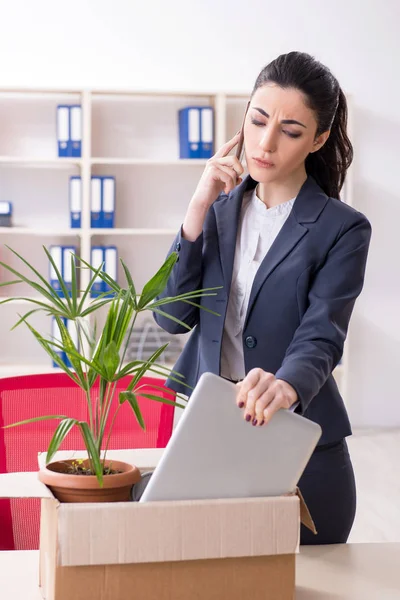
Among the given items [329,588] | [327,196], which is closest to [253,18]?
[327,196]

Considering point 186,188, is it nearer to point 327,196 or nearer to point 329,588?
point 327,196

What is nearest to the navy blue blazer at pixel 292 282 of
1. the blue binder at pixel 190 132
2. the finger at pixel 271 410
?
the finger at pixel 271 410

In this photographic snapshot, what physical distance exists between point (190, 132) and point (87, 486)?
173 inches

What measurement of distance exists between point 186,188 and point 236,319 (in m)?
4.10

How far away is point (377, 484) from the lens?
437 centimetres

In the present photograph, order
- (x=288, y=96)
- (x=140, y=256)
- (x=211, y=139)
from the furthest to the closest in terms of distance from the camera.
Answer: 1. (x=140, y=256)
2. (x=211, y=139)
3. (x=288, y=96)

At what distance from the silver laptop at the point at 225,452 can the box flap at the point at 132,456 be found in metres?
0.20

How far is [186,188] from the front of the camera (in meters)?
5.61

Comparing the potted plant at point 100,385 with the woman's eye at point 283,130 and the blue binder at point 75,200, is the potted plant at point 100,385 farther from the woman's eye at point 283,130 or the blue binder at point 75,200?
the blue binder at point 75,200

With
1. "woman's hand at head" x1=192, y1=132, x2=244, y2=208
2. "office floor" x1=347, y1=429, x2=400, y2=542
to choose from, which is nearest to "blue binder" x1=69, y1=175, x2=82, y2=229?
"office floor" x1=347, y1=429, x2=400, y2=542

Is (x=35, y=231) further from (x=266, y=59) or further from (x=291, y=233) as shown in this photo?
(x=291, y=233)

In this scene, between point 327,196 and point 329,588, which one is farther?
point 327,196

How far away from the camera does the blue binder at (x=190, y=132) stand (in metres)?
5.18

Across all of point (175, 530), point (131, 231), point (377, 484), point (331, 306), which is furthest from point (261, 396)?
point (131, 231)
